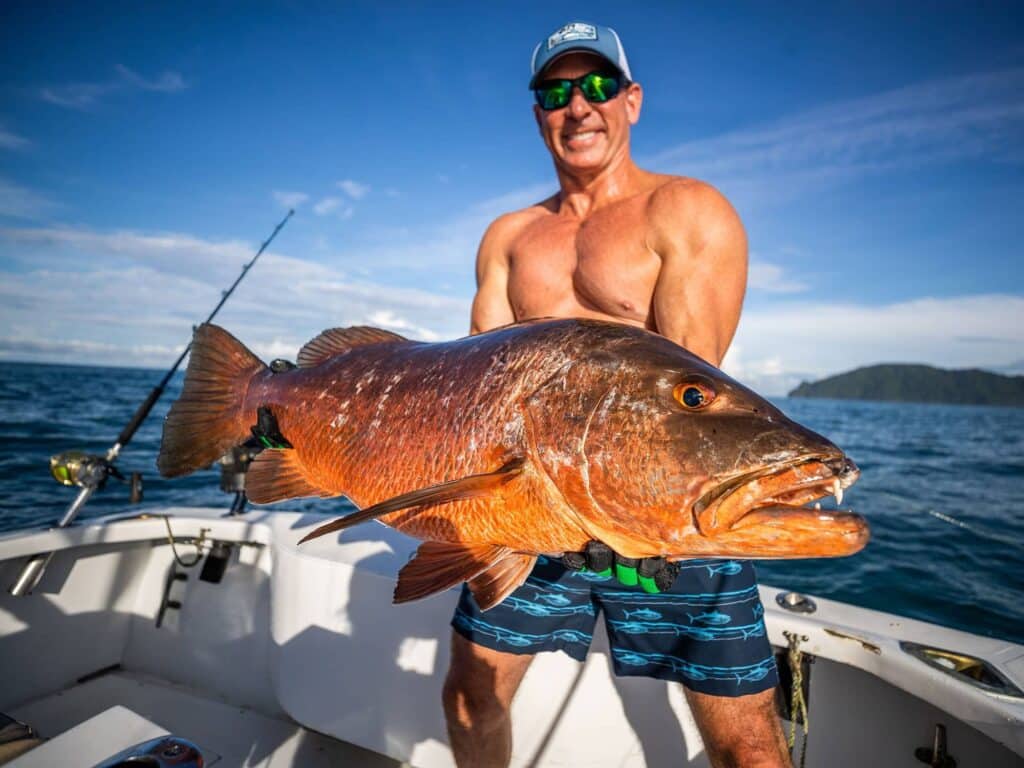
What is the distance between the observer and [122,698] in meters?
3.48

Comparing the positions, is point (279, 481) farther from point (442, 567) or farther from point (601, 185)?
point (601, 185)

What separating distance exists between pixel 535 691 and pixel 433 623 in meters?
0.61

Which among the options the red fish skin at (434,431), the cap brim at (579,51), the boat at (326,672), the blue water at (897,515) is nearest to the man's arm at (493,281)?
the cap brim at (579,51)

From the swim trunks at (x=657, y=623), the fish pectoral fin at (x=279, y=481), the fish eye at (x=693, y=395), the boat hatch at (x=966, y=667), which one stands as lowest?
the boat hatch at (x=966, y=667)

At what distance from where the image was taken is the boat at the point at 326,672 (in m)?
1.99

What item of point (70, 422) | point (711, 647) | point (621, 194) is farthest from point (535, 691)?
point (70, 422)

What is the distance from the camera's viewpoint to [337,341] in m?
2.07

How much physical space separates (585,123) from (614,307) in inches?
38.9

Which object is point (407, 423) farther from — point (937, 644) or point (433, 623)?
point (937, 644)

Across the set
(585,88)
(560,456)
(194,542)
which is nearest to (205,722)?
(194,542)

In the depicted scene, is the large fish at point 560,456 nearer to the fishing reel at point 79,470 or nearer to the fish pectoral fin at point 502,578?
the fish pectoral fin at point 502,578

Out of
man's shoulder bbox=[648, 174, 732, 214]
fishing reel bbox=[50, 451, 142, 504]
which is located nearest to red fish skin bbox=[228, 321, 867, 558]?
man's shoulder bbox=[648, 174, 732, 214]

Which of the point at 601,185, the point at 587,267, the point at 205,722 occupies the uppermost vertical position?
the point at 601,185

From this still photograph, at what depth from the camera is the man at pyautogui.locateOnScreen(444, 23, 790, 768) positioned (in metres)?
1.83
